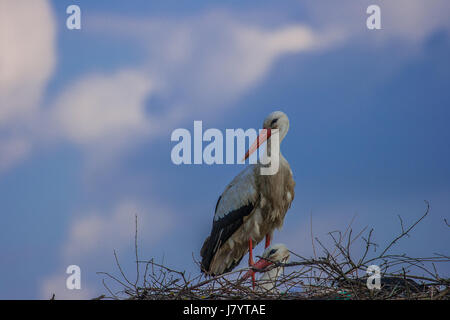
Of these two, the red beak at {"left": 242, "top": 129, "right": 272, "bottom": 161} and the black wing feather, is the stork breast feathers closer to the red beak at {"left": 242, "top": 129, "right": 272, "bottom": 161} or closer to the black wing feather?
the black wing feather

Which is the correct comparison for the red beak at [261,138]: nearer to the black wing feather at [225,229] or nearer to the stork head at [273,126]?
the stork head at [273,126]

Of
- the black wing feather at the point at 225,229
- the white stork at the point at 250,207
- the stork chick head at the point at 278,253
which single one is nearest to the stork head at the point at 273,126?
the white stork at the point at 250,207

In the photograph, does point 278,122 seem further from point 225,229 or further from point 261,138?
point 225,229

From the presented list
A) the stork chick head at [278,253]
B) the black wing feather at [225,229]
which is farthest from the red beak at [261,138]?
the stork chick head at [278,253]

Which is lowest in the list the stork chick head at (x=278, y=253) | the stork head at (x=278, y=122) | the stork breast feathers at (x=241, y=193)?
the stork chick head at (x=278, y=253)

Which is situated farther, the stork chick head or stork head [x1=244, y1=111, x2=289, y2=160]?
stork head [x1=244, y1=111, x2=289, y2=160]

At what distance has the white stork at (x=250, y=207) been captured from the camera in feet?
18.4

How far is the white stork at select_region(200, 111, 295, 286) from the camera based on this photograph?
562 centimetres

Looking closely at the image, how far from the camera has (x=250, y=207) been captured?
566 centimetres

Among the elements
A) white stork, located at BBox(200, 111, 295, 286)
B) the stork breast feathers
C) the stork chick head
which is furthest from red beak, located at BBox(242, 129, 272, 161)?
the stork chick head

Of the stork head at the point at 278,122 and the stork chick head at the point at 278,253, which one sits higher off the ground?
the stork head at the point at 278,122

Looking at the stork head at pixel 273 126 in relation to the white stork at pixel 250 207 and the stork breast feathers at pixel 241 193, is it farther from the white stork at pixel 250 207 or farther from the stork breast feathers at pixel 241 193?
the stork breast feathers at pixel 241 193

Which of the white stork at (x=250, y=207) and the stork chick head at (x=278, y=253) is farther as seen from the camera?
the white stork at (x=250, y=207)
